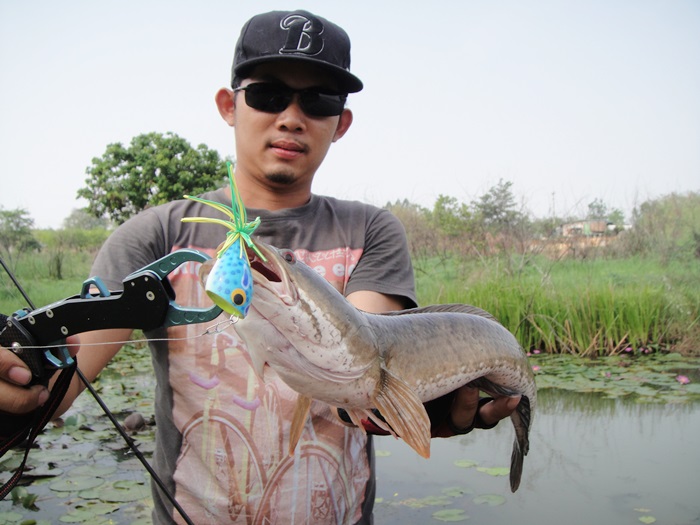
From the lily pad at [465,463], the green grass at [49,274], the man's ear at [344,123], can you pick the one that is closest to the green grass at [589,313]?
the lily pad at [465,463]

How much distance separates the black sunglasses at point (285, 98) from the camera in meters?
1.87

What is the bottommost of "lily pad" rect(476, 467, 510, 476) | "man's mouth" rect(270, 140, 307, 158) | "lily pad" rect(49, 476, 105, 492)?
"lily pad" rect(476, 467, 510, 476)

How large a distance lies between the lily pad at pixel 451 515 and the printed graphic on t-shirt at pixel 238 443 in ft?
5.97

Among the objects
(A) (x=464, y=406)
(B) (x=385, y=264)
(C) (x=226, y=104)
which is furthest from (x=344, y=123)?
(A) (x=464, y=406)

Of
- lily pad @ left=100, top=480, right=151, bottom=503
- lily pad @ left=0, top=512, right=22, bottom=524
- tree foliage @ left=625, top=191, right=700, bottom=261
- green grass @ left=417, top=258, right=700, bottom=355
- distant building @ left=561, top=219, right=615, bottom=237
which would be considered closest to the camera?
lily pad @ left=0, top=512, right=22, bottom=524

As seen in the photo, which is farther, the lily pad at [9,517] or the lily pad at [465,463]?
the lily pad at [465,463]

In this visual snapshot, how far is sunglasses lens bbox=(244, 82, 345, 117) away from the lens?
6.13ft

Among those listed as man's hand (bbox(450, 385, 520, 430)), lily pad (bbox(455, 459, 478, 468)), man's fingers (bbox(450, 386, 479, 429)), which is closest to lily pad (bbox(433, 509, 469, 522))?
lily pad (bbox(455, 459, 478, 468))

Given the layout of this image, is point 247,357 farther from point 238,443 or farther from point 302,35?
point 302,35

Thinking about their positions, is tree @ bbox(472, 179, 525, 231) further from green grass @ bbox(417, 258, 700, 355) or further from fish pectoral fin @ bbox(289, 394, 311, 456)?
fish pectoral fin @ bbox(289, 394, 311, 456)

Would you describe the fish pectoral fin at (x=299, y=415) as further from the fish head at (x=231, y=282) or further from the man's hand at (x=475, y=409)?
the man's hand at (x=475, y=409)

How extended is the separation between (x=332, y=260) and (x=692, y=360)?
5.82 metres

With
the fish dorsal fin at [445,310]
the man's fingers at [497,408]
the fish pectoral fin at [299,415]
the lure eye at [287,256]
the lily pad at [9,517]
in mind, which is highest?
the lure eye at [287,256]

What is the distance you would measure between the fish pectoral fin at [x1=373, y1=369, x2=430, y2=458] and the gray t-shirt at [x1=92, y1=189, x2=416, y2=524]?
0.49 m
